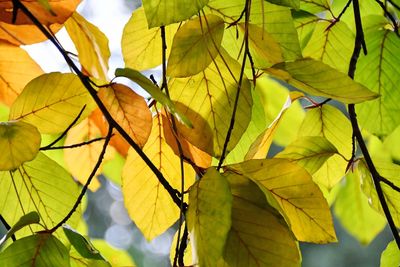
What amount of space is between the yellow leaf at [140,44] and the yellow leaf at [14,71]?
66 millimetres

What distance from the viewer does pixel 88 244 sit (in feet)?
1.44

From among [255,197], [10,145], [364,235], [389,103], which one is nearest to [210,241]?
[255,197]

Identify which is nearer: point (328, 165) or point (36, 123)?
point (36, 123)

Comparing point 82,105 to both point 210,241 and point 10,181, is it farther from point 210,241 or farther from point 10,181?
point 210,241

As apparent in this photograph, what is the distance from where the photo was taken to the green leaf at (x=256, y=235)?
0.38 metres

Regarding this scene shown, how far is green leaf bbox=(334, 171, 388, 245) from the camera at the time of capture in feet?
2.62

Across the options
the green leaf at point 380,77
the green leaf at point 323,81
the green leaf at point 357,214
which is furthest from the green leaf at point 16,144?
the green leaf at point 357,214

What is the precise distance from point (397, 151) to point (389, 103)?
9.3 inches

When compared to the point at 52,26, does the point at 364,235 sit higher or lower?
lower

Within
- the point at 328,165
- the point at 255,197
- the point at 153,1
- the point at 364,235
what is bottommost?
the point at 364,235

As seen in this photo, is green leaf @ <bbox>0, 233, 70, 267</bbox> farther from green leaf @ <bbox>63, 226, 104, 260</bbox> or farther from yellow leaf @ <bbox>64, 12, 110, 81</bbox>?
yellow leaf @ <bbox>64, 12, 110, 81</bbox>

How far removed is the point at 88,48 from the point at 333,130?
0.26m

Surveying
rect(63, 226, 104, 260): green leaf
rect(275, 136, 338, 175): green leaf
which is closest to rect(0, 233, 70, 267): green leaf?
rect(63, 226, 104, 260): green leaf

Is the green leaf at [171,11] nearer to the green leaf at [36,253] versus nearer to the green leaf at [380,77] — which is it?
the green leaf at [36,253]
